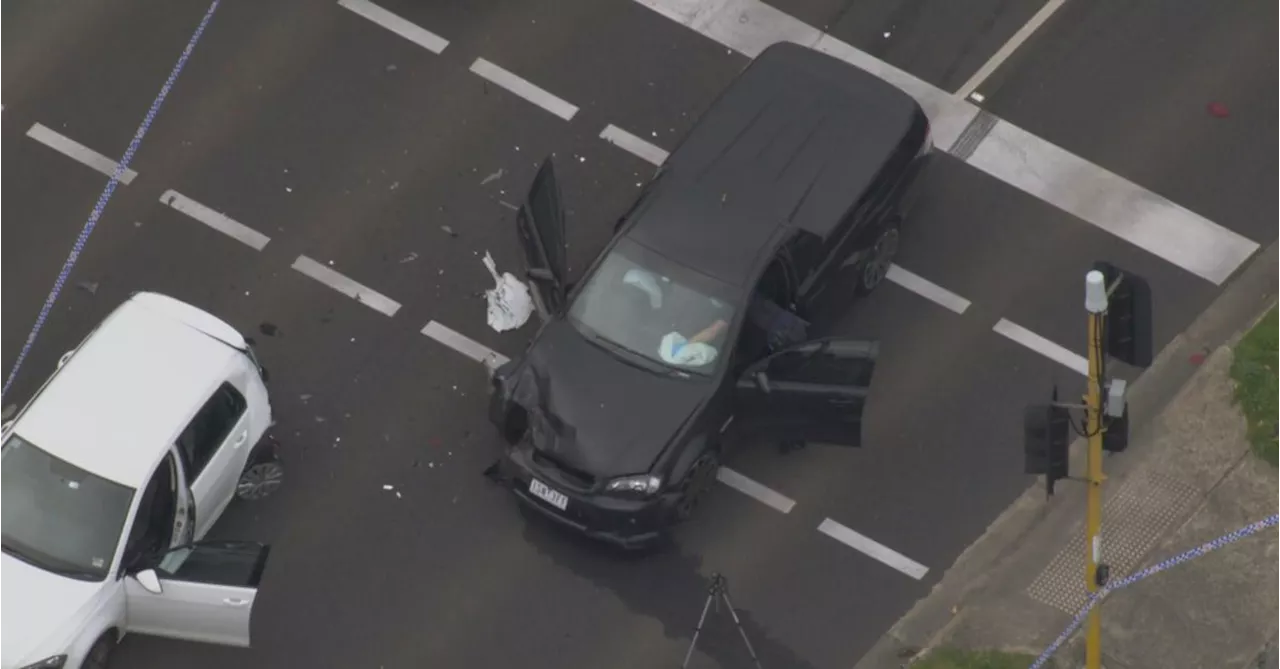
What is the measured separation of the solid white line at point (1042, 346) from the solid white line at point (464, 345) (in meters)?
4.43

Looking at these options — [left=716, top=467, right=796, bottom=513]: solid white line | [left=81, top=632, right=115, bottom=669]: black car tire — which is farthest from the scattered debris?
[left=81, top=632, right=115, bottom=669]: black car tire

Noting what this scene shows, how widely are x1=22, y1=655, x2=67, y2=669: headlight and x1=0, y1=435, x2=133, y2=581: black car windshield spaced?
64 centimetres

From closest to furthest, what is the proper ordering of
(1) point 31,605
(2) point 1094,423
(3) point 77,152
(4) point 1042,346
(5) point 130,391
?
(2) point 1094,423 → (1) point 31,605 → (5) point 130,391 → (4) point 1042,346 → (3) point 77,152

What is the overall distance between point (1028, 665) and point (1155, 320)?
12.8 feet

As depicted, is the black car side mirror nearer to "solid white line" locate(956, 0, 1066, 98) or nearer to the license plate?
the license plate

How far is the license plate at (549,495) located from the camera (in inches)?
665

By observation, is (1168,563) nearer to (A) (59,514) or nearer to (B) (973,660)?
(B) (973,660)

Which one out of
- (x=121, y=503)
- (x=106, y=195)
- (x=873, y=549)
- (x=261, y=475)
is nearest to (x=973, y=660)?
(x=873, y=549)

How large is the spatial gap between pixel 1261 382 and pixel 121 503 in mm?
9552

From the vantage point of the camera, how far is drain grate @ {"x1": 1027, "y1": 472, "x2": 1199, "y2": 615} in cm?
1725

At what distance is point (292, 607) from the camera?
56.0 ft

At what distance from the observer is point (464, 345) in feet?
61.3

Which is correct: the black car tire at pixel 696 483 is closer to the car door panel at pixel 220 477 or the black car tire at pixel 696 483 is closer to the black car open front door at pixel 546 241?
the black car open front door at pixel 546 241

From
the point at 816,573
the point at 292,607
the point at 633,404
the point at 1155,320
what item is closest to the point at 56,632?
the point at 292,607
